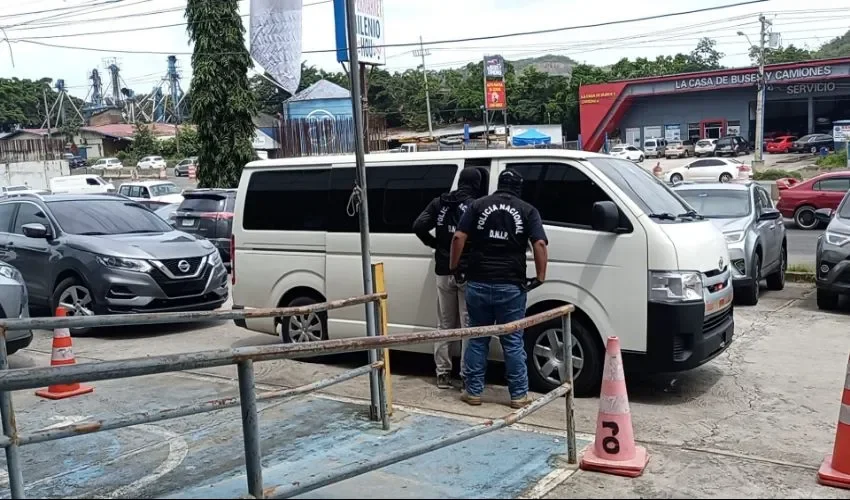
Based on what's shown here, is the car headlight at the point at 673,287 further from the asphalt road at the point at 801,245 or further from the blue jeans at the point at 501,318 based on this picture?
the asphalt road at the point at 801,245

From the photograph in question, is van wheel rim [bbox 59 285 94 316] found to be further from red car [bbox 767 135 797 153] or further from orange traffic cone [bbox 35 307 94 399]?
red car [bbox 767 135 797 153]

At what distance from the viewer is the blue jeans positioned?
6094 mm

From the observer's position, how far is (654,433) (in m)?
5.77

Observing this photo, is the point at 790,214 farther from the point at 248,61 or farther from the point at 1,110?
the point at 1,110

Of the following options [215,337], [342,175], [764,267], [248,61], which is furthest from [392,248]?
[248,61]

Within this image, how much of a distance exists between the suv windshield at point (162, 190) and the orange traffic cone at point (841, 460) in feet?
91.0

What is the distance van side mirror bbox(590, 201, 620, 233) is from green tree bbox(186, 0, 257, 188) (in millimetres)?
29803

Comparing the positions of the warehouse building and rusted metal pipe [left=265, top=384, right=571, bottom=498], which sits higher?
the warehouse building

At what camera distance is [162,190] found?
30156mm

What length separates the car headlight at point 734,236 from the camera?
1084cm

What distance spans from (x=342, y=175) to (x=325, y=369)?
6.45ft

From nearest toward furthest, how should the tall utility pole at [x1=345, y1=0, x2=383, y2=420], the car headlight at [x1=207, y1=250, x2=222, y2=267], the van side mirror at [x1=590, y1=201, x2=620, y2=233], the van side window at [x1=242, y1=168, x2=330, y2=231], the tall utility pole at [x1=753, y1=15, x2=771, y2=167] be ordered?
the tall utility pole at [x1=345, y1=0, x2=383, y2=420] < the van side mirror at [x1=590, y1=201, x2=620, y2=233] < the van side window at [x1=242, y1=168, x2=330, y2=231] < the car headlight at [x1=207, y1=250, x2=222, y2=267] < the tall utility pole at [x1=753, y1=15, x2=771, y2=167]

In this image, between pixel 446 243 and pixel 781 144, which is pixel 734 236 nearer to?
pixel 446 243

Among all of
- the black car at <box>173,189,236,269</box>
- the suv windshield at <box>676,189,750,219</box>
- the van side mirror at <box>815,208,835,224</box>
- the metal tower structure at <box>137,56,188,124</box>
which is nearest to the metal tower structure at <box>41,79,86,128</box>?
the metal tower structure at <box>137,56,188,124</box>
